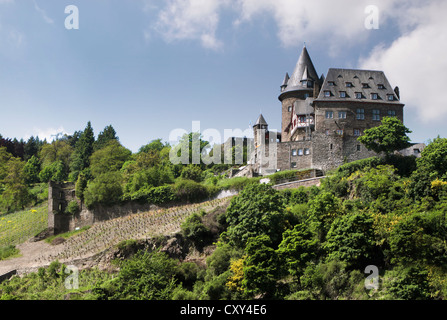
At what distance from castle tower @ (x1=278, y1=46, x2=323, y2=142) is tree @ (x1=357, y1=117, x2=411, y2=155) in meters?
14.7

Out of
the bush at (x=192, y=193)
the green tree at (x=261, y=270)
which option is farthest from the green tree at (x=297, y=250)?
the bush at (x=192, y=193)

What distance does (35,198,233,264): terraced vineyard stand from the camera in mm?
50188

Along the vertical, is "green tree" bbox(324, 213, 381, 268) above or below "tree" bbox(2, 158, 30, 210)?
below

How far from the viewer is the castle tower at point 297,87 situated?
67062 millimetres

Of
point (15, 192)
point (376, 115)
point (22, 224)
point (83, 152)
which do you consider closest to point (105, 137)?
point (83, 152)

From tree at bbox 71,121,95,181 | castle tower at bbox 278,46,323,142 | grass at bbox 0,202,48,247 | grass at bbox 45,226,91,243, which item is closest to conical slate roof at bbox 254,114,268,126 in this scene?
castle tower at bbox 278,46,323,142

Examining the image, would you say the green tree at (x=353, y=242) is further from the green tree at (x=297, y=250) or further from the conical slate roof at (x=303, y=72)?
the conical slate roof at (x=303, y=72)

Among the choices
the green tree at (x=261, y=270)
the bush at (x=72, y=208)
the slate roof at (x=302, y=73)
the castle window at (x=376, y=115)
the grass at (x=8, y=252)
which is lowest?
the grass at (x=8, y=252)

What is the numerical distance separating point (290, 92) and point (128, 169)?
86.1 ft

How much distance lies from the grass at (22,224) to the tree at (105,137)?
20.5 meters

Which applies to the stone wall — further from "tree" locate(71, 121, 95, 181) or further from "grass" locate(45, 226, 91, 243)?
"tree" locate(71, 121, 95, 181)

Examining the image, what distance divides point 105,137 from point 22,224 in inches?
1434

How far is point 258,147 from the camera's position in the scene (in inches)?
2501

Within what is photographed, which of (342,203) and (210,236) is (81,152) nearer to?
(210,236)
